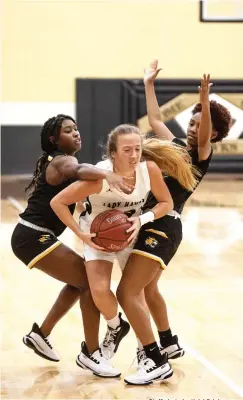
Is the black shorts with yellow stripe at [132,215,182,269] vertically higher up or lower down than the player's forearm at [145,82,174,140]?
lower down

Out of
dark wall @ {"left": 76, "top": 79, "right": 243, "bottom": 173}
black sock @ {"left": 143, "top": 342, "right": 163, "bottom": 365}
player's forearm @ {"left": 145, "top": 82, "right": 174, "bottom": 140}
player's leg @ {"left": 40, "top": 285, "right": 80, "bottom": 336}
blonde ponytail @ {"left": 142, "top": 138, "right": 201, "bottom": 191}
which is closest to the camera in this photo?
black sock @ {"left": 143, "top": 342, "right": 163, "bottom": 365}

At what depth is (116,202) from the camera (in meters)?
3.91

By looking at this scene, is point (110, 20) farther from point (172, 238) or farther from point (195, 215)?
point (172, 238)

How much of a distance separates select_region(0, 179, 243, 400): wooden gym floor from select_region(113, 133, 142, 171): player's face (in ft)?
3.38

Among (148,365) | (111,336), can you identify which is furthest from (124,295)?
(148,365)

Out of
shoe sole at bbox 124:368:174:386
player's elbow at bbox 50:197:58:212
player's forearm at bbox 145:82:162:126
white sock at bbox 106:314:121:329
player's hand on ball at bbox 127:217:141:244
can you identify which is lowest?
shoe sole at bbox 124:368:174:386

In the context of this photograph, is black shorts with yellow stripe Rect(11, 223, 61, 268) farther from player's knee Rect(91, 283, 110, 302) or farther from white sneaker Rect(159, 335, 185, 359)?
white sneaker Rect(159, 335, 185, 359)

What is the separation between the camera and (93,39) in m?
12.1

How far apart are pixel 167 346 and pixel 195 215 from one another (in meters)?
5.21

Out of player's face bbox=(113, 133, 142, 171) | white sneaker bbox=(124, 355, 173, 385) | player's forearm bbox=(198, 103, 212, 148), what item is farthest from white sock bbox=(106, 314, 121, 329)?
player's forearm bbox=(198, 103, 212, 148)

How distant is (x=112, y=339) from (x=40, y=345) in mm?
421

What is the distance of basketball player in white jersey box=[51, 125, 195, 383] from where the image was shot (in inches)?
150

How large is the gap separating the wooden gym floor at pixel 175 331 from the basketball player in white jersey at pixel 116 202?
19 centimetres

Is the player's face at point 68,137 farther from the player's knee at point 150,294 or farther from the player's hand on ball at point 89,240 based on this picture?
the player's knee at point 150,294
